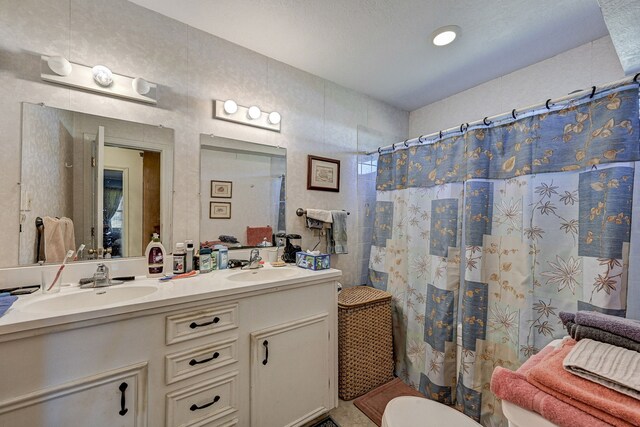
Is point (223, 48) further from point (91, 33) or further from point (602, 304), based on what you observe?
point (602, 304)

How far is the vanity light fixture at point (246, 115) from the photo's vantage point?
5.64 ft

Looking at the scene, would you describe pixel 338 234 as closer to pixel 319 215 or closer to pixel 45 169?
pixel 319 215

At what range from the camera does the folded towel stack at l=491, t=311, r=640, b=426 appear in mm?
598

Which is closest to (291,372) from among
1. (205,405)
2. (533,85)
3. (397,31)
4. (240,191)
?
(205,405)

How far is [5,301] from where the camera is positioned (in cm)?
98

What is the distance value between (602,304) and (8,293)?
8.62ft

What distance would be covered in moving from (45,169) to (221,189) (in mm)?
841

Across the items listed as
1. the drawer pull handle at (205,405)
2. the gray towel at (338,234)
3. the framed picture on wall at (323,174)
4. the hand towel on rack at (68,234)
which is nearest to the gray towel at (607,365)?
the drawer pull handle at (205,405)

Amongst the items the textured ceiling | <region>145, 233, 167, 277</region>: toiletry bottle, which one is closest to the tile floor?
<region>145, 233, 167, 277</region>: toiletry bottle

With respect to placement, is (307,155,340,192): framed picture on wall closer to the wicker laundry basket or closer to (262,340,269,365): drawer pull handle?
the wicker laundry basket

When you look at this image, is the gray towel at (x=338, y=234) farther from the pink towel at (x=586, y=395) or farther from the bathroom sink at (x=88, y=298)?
the pink towel at (x=586, y=395)

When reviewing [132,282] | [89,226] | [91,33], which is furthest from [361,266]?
[91,33]

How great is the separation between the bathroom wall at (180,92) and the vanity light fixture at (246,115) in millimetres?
43

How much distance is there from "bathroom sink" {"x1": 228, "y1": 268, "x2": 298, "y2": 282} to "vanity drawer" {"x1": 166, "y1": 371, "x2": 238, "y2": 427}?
1.67 ft
